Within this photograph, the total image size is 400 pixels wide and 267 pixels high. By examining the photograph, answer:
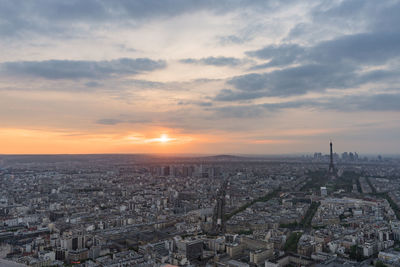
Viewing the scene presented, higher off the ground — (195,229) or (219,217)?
(195,229)

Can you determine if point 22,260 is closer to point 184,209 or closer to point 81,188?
point 184,209

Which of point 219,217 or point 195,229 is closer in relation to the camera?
point 195,229

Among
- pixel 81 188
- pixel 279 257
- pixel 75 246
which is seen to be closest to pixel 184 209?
pixel 75 246

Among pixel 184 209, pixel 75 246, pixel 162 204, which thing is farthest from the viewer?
pixel 162 204

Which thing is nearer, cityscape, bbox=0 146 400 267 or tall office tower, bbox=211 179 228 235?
cityscape, bbox=0 146 400 267

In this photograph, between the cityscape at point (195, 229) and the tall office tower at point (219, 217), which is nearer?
the cityscape at point (195, 229)

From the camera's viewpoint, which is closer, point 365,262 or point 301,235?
point 365,262

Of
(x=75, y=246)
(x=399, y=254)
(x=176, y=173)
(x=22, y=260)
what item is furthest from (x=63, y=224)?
(x=176, y=173)

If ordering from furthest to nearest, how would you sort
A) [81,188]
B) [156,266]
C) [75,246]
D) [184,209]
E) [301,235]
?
[81,188], [184,209], [301,235], [75,246], [156,266]

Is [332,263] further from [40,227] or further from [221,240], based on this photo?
[40,227]
